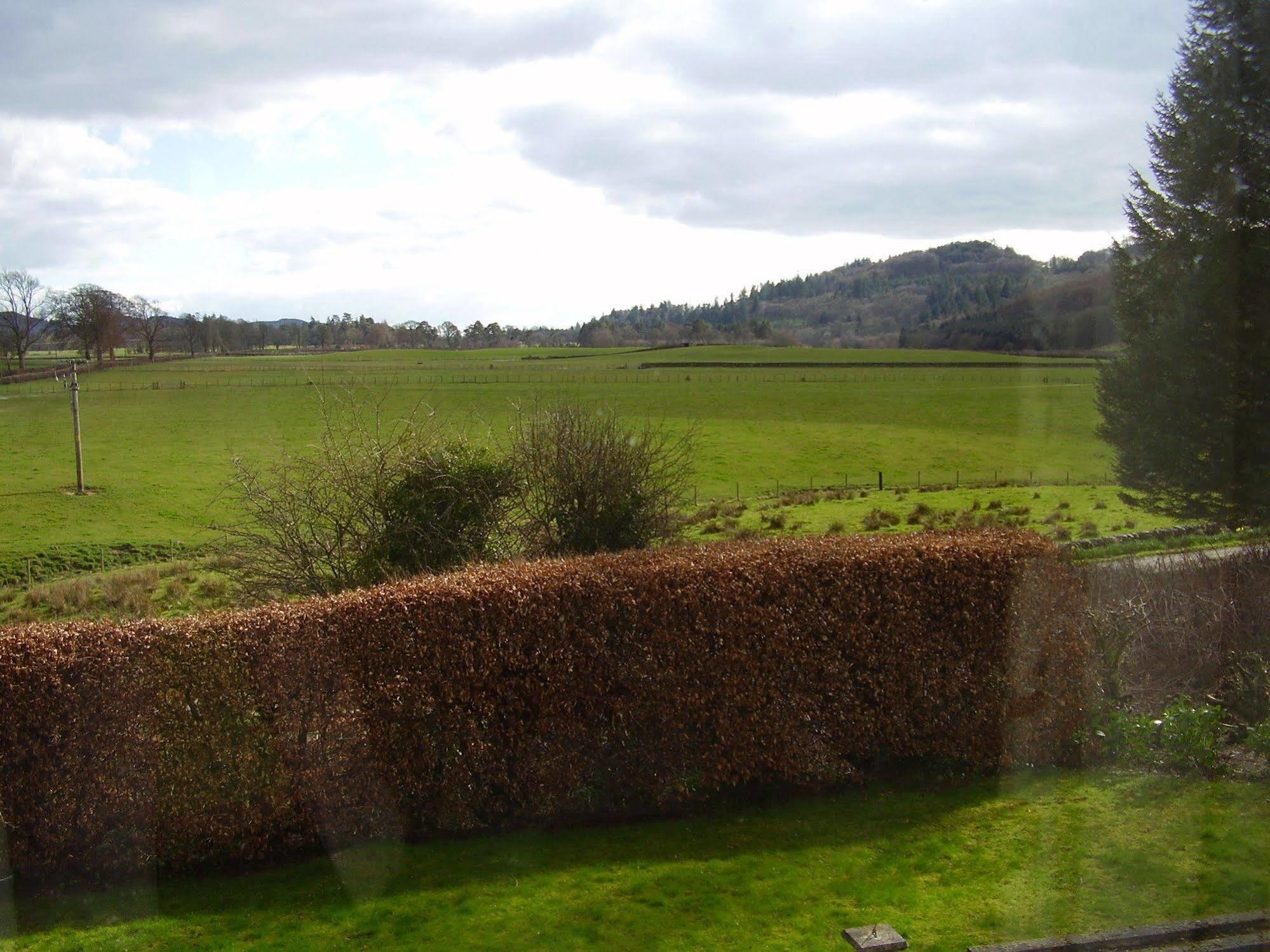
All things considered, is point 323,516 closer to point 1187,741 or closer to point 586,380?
point 1187,741

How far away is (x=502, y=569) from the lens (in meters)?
7.47

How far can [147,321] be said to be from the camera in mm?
52625

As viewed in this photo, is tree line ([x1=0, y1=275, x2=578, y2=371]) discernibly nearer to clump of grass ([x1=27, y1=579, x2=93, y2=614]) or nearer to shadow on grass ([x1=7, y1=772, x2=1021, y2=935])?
clump of grass ([x1=27, y1=579, x2=93, y2=614])

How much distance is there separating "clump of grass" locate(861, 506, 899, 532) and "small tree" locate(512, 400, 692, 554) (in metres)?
13.8

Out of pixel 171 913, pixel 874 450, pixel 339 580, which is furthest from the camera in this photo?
pixel 874 450

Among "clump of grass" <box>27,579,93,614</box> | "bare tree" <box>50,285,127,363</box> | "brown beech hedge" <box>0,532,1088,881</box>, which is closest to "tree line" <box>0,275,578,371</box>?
"bare tree" <box>50,285,127,363</box>

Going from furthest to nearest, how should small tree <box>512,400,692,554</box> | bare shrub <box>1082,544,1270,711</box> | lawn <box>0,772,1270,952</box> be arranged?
small tree <box>512,400,692,554</box> < bare shrub <box>1082,544,1270,711</box> < lawn <box>0,772,1270,952</box>

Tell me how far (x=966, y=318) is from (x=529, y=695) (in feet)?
294

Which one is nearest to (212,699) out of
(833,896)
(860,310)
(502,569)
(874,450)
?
(502,569)

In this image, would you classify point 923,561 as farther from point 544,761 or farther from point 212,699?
point 212,699

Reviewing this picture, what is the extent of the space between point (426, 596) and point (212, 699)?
1.42m

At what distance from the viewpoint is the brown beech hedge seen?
592 centimetres

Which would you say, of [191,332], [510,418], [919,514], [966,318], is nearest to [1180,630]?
[510,418]

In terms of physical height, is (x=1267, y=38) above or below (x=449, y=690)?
above
